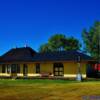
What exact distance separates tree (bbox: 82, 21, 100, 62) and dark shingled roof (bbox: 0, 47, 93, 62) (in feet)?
55.7

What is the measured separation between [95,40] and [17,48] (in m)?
18.3

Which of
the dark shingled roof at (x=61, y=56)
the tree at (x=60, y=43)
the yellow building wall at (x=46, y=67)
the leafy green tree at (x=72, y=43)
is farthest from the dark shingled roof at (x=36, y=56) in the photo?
the leafy green tree at (x=72, y=43)

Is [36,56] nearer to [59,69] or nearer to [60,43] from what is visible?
[59,69]

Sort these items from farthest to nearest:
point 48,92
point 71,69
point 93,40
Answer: point 93,40 < point 71,69 < point 48,92

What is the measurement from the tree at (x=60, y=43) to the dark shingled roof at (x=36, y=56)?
120 feet

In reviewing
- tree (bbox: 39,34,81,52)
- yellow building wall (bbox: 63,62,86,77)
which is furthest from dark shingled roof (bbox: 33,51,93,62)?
tree (bbox: 39,34,81,52)

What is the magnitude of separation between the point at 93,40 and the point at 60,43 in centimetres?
2633

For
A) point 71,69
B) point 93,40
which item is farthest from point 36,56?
point 93,40

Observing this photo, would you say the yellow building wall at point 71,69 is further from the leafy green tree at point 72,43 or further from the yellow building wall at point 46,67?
the leafy green tree at point 72,43

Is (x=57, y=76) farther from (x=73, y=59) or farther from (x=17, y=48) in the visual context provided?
(x=17, y=48)

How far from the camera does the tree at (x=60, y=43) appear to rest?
95750mm

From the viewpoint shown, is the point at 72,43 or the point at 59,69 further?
the point at 72,43

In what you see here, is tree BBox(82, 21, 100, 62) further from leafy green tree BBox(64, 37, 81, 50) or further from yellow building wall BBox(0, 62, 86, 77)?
leafy green tree BBox(64, 37, 81, 50)

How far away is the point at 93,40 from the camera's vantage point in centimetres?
7050
